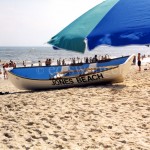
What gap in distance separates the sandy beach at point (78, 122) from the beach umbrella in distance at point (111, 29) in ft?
5.76

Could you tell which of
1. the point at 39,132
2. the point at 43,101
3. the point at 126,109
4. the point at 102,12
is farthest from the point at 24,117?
the point at 102,12

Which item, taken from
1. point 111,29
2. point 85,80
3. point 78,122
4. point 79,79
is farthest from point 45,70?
point 111,29

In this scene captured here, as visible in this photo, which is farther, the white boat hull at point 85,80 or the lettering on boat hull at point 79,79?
the lettering on boat hull at point 79,79

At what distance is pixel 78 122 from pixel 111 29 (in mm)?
2297

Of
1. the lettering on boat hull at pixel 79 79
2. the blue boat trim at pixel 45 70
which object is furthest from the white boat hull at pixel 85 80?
the blue boat trim at pixel 45 70

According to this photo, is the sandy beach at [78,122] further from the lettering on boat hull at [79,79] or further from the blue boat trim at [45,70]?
the blue boat trim at [45,70]

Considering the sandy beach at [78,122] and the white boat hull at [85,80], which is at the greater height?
the white boat hull at [85,80]

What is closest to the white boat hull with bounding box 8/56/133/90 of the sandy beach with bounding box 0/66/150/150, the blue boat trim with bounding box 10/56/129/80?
the blue boat trim with bounding box 10/56/129/80

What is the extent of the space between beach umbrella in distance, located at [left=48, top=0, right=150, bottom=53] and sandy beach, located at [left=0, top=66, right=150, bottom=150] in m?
1.75

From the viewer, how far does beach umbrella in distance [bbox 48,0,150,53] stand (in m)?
5.80

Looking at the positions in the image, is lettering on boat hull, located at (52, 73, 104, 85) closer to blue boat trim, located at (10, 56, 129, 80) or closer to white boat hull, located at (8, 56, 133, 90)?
white boat hull, located at (8, 56, 133, 90)

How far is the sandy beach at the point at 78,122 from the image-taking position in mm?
5609

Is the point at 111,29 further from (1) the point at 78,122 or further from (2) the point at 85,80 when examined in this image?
(2) the point at 85,80

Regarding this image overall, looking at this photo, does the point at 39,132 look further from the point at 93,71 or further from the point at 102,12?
the point at 93,71
